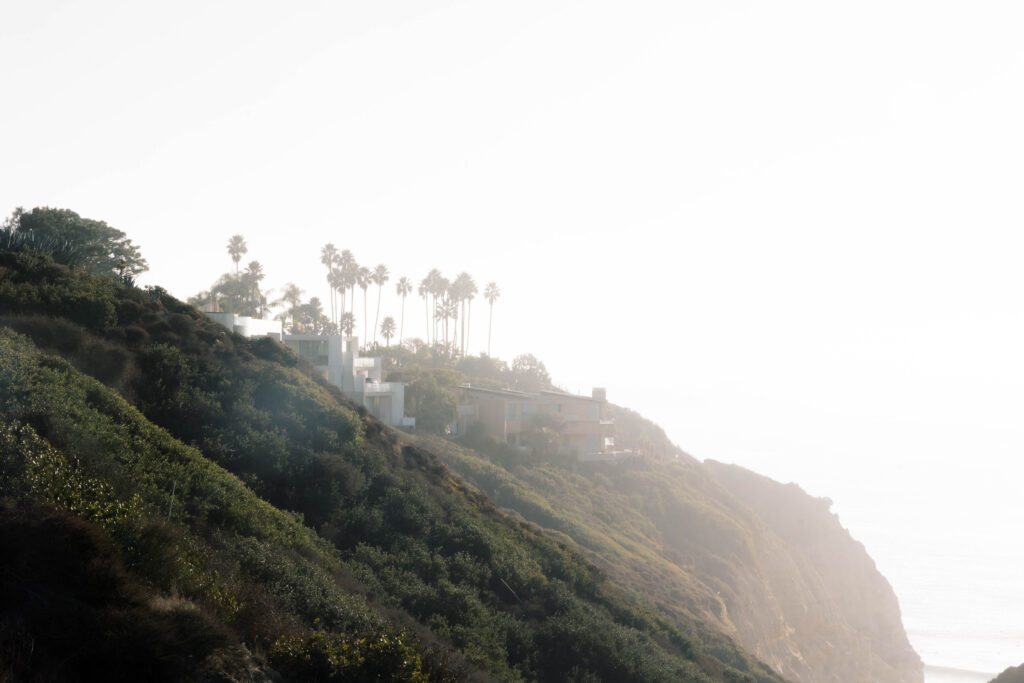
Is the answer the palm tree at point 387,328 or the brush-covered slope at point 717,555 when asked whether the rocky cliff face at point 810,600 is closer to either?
the brush-covered slope at point 717,555

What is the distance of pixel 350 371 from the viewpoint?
58.2 meters

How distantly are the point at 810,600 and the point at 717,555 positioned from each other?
11989mm

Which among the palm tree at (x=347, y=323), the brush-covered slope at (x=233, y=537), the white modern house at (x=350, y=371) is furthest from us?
the palm tree at (x=347, y=323)

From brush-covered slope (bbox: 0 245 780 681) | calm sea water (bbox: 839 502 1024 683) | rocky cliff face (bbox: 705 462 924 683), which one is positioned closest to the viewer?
brush-covered slope (bbox: 0 245 780 681)

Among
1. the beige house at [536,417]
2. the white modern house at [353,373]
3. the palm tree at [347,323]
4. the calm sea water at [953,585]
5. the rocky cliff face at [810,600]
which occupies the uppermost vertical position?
the palm tree at [347,323]

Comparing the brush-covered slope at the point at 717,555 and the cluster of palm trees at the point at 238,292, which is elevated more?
the cluster of palm trees at the point at 238,292

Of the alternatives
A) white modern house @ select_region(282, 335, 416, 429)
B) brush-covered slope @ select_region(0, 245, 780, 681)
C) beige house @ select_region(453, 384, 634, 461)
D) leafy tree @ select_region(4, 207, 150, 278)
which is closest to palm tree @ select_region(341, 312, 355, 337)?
beige house @ select_region(453, 384, 634, 461)

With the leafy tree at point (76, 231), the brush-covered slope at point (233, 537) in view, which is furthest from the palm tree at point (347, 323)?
the brush-covered slope at point (233, 537)

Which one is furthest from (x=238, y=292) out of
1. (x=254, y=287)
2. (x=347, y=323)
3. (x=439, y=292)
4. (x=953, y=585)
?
(x=953, y=585)

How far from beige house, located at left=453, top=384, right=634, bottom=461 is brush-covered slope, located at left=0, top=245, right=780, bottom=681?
33.9 metres

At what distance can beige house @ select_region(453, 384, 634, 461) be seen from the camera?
71312 mm

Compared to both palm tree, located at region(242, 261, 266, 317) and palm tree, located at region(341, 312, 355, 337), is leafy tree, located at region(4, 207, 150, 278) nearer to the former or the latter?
palm tree, located at region(242, 261, 266, 317)

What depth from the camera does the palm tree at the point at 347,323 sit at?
10006 cm

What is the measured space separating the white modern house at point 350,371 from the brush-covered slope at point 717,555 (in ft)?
14.8
